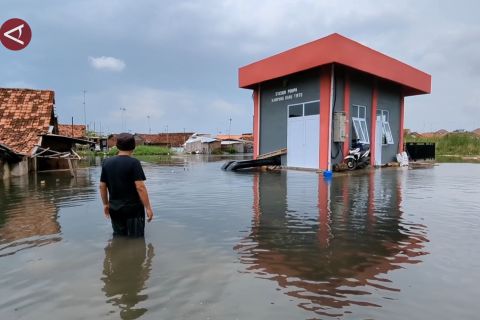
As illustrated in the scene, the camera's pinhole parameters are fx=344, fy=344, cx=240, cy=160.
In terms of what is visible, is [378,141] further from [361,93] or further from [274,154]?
[274,154]

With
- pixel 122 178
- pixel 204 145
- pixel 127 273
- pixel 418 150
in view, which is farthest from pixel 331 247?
pixel 204 145

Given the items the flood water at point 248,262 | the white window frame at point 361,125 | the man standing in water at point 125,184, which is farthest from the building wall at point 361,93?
the man standing in water at point 125,184

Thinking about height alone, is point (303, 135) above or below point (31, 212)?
above

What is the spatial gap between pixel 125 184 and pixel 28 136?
15328mm

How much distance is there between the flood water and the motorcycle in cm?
838

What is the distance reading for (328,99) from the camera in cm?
1599

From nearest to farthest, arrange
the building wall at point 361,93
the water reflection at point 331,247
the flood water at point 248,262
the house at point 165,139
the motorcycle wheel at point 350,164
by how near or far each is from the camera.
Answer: the flood water at point 248,262 < the water reflection at point 331,247 < the motorcycle wheel at point 350,164 < the building wall at point 361,93 < the house at point 165,139

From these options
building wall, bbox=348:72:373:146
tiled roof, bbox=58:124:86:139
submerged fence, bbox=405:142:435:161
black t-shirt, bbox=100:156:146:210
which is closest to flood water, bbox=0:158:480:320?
black t-shirt, bbox=100:156:146:210

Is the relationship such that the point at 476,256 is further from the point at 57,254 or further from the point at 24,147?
the point at 24,147

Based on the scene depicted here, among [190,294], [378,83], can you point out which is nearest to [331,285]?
[190,294]

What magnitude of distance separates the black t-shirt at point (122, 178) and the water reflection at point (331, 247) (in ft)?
5.42

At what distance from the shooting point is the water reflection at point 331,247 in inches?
137

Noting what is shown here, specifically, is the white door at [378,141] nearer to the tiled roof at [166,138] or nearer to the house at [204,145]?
the house at [204,145]

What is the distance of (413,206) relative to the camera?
7906 mm
